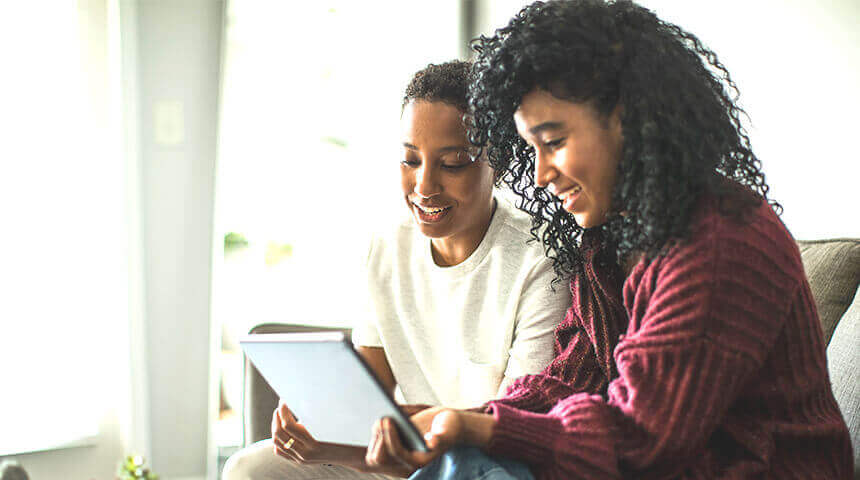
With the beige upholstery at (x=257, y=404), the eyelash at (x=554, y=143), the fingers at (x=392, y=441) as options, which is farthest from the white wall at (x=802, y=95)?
the beige upholstery at (x=257, y=404)

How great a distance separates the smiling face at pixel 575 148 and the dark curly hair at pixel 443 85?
0.99 feet

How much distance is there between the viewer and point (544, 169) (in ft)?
3.42

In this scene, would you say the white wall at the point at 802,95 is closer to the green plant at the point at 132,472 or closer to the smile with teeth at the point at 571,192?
the smile with teeth at the point at 571,192

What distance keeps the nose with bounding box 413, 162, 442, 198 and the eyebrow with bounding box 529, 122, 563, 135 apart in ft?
1.06

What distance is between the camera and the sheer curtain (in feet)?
6.73

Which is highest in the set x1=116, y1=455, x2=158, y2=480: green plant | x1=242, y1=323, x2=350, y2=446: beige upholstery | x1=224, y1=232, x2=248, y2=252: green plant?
x1=224, y1=232, x2=248, y2=252: green plant

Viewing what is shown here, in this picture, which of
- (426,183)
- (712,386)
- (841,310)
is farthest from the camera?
(426,183)

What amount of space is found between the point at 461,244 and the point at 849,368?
0.67 m

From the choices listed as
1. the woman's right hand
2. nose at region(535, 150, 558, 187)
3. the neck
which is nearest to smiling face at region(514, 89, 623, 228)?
nose at region(535, 150, 558, 187)

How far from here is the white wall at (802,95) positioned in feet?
4.68

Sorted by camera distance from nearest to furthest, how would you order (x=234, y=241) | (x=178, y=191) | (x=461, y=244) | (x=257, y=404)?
(x=461, y=244) → (x=257, y=404) → (x=178, y=191) → (x=234, y=241)

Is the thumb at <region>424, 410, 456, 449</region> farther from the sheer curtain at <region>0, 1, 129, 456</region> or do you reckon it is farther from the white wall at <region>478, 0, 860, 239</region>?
the sheer curtain at <region>0, 1, 129, 456</region>

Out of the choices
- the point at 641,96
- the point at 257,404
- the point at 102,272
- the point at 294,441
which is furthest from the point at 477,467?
the point at 102,272

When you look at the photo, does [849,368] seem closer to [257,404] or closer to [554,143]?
[554,143]
